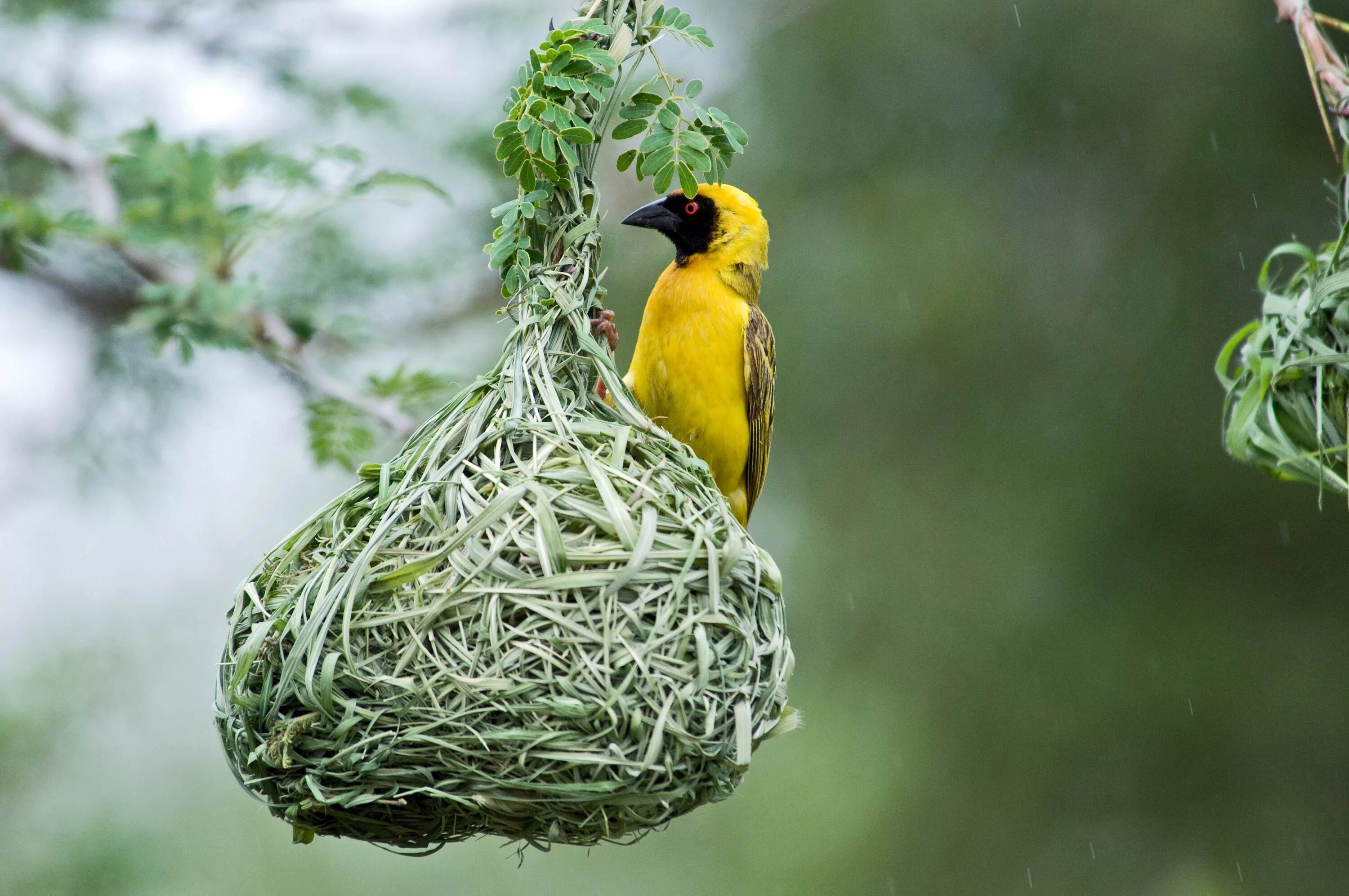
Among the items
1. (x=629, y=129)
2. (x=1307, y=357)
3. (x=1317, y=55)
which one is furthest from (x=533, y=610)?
(x=1317, y=55)

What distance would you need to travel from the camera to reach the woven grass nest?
7.20ft

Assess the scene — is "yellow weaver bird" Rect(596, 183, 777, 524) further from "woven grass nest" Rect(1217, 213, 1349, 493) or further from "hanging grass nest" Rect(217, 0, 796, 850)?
"woven grass nest" Rect(1217, 213, 1349, 493)

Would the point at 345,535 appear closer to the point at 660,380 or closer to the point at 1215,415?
the point at 660,380

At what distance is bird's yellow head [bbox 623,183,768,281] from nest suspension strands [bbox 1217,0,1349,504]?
0.96 metres

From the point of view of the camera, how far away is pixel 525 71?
5.73 feet

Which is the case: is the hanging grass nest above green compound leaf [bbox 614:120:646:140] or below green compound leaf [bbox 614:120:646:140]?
below

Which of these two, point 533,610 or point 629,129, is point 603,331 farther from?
point 533,610

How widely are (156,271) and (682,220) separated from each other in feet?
3.82

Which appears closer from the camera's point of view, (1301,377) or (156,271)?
(1301,377)

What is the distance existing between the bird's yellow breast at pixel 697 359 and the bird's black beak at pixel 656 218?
12 centimetres

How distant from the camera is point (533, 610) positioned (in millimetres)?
1504

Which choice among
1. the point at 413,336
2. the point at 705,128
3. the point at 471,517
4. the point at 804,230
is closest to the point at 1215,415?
the point at 804,230

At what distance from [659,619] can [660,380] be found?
0.96m

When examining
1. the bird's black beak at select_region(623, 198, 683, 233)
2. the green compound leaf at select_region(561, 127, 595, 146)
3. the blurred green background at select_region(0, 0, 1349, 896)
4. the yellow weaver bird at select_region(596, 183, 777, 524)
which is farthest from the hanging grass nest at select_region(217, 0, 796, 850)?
the blurred green background at select_region(0, 0, 1349, 896)
